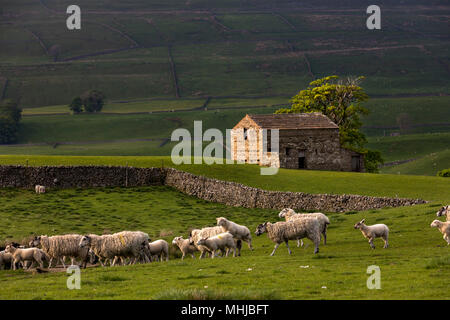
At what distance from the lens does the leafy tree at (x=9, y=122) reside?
430 feet

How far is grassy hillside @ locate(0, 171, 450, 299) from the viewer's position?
15.0 m

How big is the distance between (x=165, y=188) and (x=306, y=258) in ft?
110

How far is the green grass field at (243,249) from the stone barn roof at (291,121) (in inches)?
276

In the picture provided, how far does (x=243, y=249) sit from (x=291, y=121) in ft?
117

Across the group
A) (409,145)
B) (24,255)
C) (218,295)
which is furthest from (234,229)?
(409,145)

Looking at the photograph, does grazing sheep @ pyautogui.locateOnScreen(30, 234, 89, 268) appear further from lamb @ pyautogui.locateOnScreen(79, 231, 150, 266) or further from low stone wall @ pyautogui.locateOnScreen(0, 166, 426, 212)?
low stone wall @ pyautogui.locateOnScreen(0, 166, 426, 212)

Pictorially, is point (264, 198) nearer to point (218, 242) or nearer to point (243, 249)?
point (243, 249)

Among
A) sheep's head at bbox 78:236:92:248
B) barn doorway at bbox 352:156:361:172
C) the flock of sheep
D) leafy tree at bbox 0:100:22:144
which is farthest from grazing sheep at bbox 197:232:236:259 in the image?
leafy tree at bbox 0:100:22:144

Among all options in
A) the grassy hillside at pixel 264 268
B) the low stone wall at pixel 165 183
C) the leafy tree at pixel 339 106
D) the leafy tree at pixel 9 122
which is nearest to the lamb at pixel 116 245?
the grassy hillside at pixel 264 268

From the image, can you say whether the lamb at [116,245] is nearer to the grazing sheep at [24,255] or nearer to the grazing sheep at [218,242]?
the grazing sheep at [24,255]

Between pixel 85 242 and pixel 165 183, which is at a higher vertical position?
pixel 165 183

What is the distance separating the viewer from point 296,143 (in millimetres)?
60781

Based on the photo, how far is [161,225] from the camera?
3903 cm
